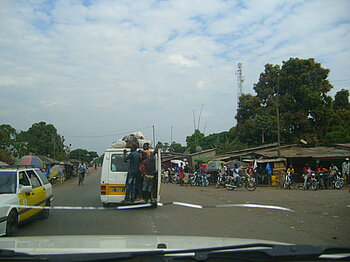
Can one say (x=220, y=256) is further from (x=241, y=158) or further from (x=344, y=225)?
(x=241, y=158)

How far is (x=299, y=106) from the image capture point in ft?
113

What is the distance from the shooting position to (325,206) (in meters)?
11.9

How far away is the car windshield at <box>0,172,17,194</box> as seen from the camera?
7.26 m

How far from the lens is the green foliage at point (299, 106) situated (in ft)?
110

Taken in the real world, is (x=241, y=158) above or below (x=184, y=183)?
above

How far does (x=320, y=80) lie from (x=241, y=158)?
13261mm

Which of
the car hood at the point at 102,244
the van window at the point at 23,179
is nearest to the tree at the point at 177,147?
the van window at the point at 23,179

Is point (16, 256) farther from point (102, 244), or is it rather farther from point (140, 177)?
point (140, 177)

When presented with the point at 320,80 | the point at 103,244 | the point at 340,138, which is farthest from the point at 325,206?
the point at 320,80

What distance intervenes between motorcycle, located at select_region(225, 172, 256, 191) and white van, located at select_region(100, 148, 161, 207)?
1066 cm

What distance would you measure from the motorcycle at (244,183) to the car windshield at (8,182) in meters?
15.2

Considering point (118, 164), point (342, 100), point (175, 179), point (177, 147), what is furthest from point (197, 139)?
point (118, 164)

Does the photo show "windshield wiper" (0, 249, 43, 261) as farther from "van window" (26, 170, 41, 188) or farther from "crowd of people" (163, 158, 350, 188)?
"crowd of people" (163, 158, 350, 188)

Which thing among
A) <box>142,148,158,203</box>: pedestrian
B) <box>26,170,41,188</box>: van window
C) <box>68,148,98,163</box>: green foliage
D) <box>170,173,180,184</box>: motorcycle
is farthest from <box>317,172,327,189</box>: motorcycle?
<box>68,148,98,163</box>: green foliage
